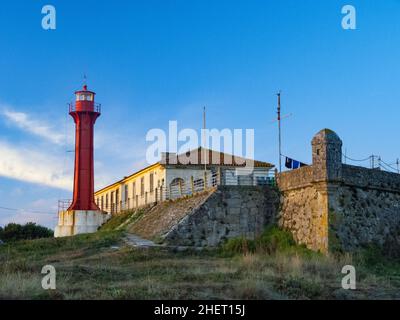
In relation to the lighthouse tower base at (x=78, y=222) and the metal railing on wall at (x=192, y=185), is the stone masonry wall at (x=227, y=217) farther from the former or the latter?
the lighthouse tower base at (x=78, y=222)

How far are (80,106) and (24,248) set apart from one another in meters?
15.5

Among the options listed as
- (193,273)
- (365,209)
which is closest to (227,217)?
(365,209)

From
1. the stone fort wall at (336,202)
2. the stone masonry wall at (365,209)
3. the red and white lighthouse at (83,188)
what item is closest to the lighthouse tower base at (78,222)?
the red and white lighthouse at (83,188)

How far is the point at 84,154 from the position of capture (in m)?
40.0

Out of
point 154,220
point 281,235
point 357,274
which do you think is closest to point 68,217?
point 154,220

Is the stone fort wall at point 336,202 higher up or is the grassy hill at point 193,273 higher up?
the stone fort wall at point 336,202

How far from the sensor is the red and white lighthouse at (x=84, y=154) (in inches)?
1565

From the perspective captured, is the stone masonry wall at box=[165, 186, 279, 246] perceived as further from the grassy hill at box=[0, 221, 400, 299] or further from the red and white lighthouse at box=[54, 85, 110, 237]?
the red and white lighthouse at box=[54, 85, 110, 237]

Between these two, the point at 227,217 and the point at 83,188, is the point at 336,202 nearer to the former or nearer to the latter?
the point at 227,217

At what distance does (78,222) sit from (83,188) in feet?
7.41

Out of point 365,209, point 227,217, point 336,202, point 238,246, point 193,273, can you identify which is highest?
point 336,202

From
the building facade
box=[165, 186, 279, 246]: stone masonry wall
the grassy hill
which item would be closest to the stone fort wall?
the grassy hill
